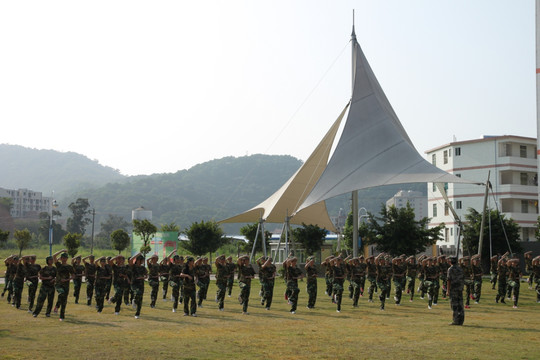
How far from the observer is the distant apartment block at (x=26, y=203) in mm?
161375

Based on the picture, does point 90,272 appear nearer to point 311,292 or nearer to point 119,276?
point 119,276

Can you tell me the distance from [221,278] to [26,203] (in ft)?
540

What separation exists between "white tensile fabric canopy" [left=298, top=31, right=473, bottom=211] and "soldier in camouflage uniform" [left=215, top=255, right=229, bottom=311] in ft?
22.2

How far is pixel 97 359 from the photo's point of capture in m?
10.1

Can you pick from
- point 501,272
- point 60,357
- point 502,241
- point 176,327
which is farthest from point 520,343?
point 502,241

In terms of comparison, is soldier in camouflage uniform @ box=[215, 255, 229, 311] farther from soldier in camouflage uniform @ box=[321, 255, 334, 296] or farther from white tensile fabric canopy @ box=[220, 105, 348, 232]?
white tensile fabric canopy @ box=[220, 105, 348, 232]

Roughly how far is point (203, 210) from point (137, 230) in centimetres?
13557

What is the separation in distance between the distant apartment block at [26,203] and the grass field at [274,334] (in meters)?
153

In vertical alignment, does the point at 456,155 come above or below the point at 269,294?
above

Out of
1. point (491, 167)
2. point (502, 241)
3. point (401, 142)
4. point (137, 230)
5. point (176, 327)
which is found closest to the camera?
point (176, 327)

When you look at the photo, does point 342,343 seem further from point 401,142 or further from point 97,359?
point 401,142

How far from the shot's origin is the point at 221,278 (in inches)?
757

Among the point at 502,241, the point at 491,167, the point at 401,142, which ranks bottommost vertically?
the point at 502,241

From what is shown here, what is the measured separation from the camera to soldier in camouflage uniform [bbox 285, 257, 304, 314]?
59.3 feet
